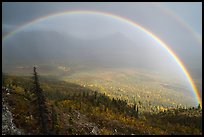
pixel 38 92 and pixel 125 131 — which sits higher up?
pixel 38 92

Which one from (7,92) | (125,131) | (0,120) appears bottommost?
(125,131)

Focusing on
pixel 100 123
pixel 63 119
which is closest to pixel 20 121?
pixel 63 119

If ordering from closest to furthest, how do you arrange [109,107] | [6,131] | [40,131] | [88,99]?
1. [6,131]
2. [40,131]
3. [109,107]
4. [88,99]

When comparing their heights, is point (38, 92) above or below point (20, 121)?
above

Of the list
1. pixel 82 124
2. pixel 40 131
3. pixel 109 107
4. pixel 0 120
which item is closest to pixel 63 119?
pixel 82 124

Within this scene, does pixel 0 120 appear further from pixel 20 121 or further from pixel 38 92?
pixel 38 92

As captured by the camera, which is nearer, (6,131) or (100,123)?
(6,131)

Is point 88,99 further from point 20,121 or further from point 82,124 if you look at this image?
point 20,121

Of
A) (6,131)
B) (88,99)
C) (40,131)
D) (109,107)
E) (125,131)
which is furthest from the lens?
(88,99)

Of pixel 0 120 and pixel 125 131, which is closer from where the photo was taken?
pixel 0 120
